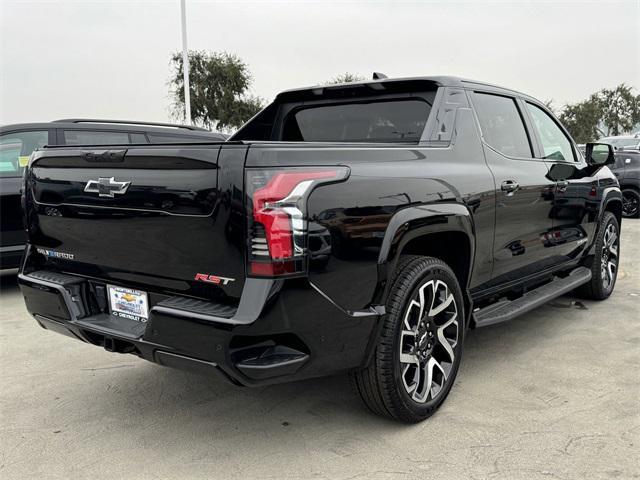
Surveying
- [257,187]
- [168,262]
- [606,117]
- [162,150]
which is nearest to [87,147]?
[162,150]

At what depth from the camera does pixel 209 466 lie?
102 inches

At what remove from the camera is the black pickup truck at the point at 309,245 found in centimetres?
226

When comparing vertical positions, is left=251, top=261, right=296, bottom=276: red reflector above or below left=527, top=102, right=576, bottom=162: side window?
below

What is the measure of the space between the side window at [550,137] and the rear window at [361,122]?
1213 mm

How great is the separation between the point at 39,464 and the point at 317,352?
142 cm

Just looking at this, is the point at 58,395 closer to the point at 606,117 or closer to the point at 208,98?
the point at 208,98

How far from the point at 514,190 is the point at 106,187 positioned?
8.00ft

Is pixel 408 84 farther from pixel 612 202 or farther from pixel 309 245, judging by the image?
pixel 612 202

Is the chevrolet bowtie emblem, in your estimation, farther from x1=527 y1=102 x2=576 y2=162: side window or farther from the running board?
x1=527 y1=102 x2=576 y2=162: side window

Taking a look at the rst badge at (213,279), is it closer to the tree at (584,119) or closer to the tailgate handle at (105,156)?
the tailgate handle at (105,156)

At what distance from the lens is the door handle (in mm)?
3521

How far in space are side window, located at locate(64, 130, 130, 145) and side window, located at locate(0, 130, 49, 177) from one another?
1.16ft

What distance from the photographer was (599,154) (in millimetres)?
4957

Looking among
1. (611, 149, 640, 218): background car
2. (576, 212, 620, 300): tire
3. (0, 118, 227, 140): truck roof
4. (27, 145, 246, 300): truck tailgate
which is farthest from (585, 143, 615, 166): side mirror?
(611, 149, 640, 218): background car
